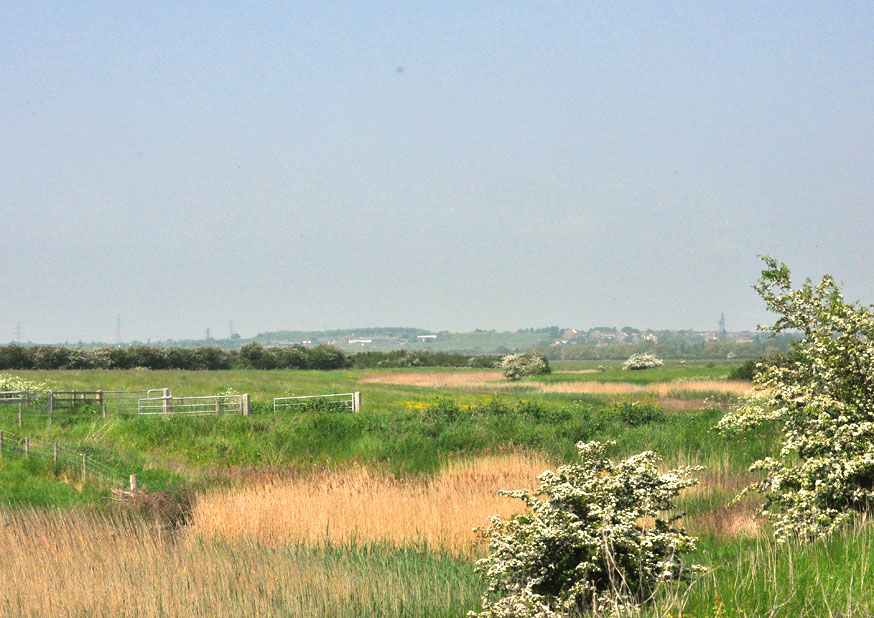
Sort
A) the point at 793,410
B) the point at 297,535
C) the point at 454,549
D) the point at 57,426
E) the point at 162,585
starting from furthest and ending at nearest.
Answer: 1. the point at 57,426
2. the point at 297,535
3. the point at 454,549
4. the point at 793,410
5. the point at 162,585

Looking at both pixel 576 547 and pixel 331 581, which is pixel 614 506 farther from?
pixel 331 581

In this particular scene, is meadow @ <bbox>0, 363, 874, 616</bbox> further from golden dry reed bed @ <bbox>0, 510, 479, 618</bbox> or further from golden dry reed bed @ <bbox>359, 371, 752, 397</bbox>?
golden dry reed bed @ <bbox>359, 371, 752, 397</bbox>

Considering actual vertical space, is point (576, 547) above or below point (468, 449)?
above

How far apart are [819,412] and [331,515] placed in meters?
8.41

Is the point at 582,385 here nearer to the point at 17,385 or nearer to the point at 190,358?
the point at 17,385

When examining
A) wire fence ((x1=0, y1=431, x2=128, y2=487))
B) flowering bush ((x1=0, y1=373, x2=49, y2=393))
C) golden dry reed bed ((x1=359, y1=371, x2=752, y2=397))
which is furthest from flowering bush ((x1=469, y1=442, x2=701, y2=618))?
flowering bush ((x1=0, y1=373, x2=49, y2=393))

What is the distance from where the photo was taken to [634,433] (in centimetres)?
2716

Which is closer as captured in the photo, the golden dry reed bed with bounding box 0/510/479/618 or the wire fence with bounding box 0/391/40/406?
the golden dry reed bed with bounding box 0/510/479/618

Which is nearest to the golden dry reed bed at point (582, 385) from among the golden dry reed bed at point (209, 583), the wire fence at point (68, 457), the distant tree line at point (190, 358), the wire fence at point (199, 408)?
the distant tree line at point (190, 358)

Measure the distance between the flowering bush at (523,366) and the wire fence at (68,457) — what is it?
52.6 m

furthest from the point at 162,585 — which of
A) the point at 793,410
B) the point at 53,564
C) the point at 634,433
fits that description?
the point at 634,433

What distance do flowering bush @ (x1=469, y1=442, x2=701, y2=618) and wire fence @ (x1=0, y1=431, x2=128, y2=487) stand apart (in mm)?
15513

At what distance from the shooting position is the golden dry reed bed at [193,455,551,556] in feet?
44.6

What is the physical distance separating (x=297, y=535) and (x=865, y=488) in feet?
28.2
